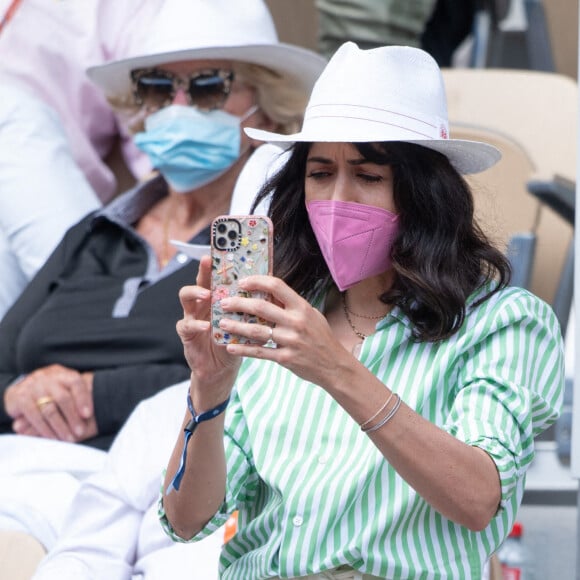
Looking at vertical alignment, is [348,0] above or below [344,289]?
below

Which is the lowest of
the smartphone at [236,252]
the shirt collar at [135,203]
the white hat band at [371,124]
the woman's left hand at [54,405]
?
the woman's left hand at [54,405]

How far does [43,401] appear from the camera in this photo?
3115mm

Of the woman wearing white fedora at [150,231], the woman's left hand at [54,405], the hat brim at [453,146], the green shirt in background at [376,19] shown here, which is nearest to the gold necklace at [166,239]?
the woman wearing white fedora at [150,231]

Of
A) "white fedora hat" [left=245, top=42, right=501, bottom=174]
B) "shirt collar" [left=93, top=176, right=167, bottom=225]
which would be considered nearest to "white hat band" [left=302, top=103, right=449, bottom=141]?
"white fedora hat" [left=245, top=42, right=501, bottom=174]

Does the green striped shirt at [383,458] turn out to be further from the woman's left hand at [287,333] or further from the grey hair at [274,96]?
the grey hair at [274,96]

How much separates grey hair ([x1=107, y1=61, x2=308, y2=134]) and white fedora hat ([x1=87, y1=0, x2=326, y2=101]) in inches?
0.8

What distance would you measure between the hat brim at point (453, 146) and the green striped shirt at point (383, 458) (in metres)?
0.23

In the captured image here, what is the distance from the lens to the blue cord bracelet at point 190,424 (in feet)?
6.10

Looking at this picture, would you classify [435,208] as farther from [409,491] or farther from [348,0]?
[348,0]

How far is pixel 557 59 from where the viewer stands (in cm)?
507

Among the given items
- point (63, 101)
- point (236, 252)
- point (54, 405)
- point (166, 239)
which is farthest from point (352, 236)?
point (63, 101)

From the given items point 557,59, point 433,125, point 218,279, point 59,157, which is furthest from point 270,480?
point 557,59

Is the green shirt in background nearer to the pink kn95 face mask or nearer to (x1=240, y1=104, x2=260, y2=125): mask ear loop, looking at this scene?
(x1=240, y1=104, x2=260, y2=125): mask ear loop

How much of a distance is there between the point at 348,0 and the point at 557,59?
1.25m
